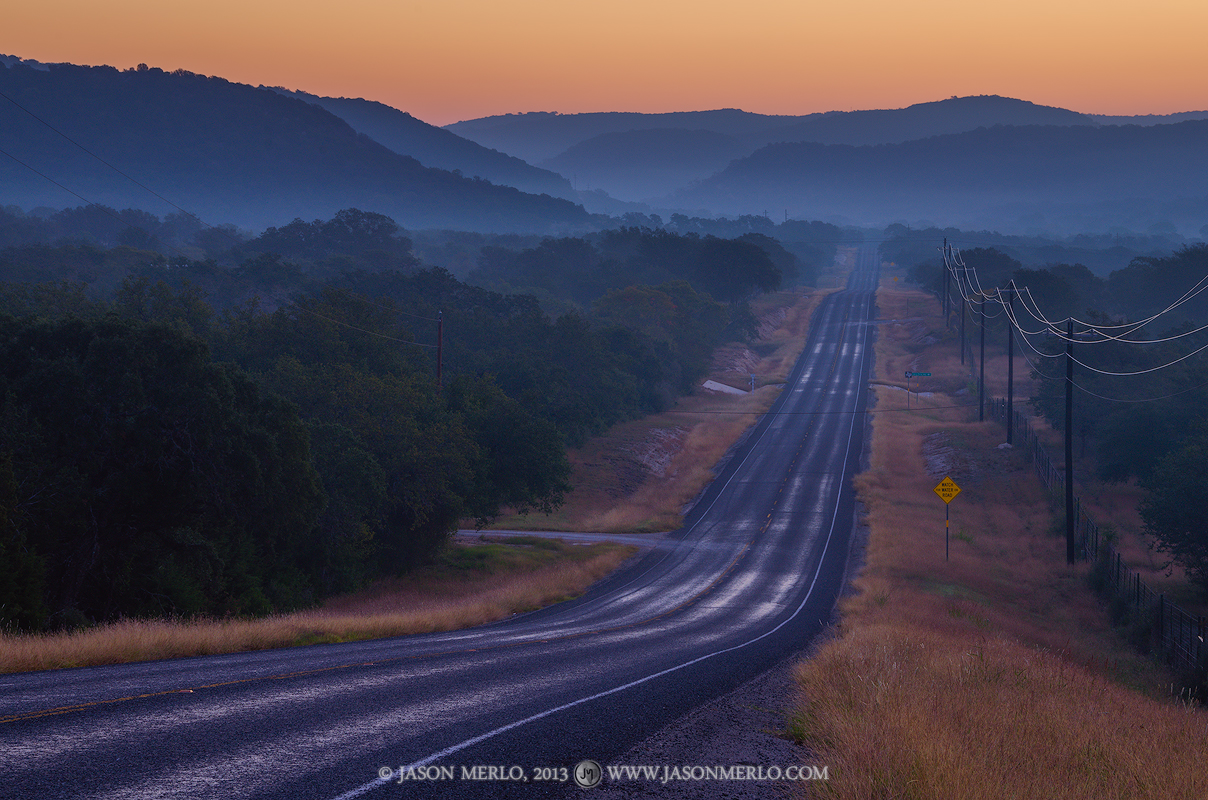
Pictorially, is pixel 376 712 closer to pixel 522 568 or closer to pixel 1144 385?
pixel 522 568

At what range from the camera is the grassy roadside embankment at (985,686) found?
6980mm

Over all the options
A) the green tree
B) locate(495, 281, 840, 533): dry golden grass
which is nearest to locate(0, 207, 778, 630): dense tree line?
locate(495, 281, 840, 533): dry golden grass

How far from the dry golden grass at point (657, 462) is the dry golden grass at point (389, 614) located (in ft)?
28.1

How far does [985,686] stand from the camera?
10.9 metres

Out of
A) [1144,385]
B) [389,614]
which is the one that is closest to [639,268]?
[1144,385]

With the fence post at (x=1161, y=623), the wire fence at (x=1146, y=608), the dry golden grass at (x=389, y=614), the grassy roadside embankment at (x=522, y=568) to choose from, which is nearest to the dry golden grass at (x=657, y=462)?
the grassy roadside embankment at (x=522, y=568)

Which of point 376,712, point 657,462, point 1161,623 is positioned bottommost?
point 657,462

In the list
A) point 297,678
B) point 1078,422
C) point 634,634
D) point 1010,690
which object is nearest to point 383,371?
point 634,634

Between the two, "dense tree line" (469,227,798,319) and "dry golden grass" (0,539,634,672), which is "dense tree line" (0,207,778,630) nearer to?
"dry golden grass" (0,539,634,672)

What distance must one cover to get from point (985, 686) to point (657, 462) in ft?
180

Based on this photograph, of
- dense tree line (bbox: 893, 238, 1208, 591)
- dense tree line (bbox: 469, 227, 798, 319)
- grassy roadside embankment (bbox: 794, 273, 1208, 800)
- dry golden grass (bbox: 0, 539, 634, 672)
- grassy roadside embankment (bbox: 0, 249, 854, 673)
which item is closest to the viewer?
grassy roadside embankment (bbox: 794, 273, 1208, 800)

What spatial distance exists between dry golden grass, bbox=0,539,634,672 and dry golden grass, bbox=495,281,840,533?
8.56m

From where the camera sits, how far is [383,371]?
5281 centimetres

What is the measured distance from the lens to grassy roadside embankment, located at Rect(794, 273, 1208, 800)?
6980 millimetres
